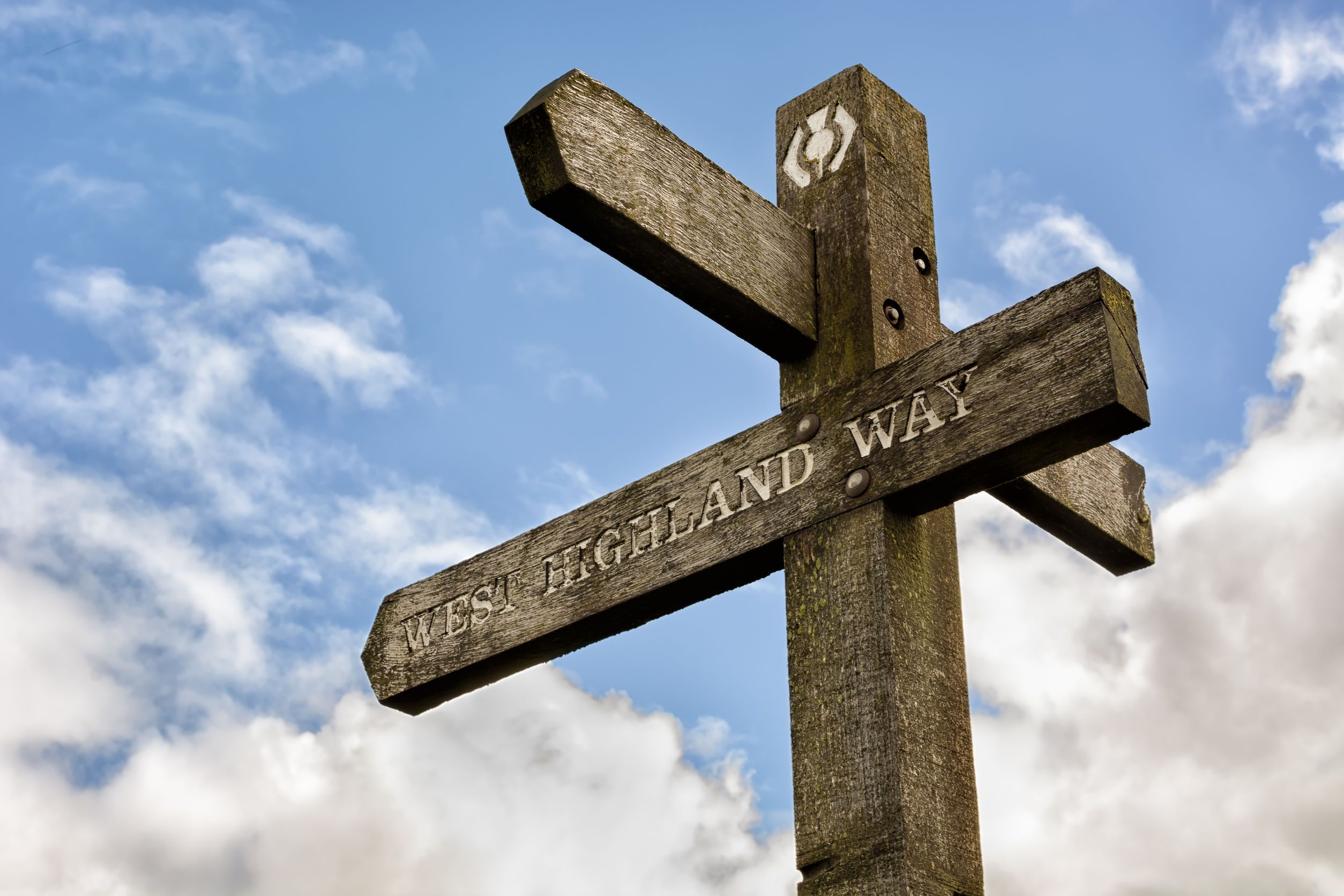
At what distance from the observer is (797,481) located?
A: 299cm

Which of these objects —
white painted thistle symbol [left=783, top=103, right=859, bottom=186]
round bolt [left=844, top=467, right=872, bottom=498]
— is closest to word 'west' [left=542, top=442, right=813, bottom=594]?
round bolt [left=844, top=467, right=872, bottom=498]

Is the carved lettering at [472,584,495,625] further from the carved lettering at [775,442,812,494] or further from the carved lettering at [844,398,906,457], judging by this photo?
the carved lettering at [844,398,906,457]

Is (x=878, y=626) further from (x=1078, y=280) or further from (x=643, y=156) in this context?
(x=643, y=156)

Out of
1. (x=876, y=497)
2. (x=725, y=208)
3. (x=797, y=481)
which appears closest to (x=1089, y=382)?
(x=876, y=497)

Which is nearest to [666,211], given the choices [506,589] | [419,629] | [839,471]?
[839,471]

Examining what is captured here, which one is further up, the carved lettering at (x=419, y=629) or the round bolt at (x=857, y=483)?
the carved lettering at (x=419, y=629)

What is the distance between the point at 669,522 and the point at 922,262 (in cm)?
80

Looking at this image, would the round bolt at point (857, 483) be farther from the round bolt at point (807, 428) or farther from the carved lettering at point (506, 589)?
the carved lettering at point (506, 589)

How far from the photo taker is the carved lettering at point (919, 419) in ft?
9.19

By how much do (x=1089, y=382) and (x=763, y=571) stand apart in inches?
30.8

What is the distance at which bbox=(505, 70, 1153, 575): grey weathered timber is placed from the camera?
2857mm

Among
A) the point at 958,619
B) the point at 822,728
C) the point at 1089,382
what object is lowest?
the point at 822,728

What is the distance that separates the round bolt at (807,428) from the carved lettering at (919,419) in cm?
22

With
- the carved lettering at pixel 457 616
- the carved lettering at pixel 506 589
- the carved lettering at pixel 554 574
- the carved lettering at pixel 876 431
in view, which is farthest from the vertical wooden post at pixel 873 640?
the carved lettering at pixel 457 616
